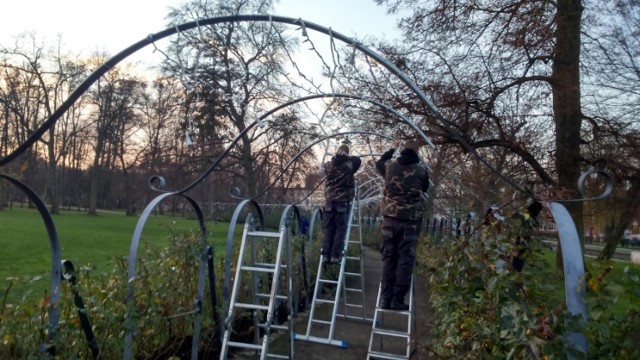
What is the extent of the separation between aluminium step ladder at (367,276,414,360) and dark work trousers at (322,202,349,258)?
101cm

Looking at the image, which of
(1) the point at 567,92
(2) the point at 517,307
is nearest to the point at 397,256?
(2) the point at 517,307

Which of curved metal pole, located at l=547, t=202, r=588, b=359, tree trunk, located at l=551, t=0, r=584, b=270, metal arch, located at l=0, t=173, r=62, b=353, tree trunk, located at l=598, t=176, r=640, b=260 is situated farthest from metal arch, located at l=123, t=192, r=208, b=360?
tree trunk, located at l=598, t=176, r=640, b=260

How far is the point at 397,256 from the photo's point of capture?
6.04 meters

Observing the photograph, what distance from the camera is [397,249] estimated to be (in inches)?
236

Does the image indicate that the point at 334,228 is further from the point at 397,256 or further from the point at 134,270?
the point at 134,270

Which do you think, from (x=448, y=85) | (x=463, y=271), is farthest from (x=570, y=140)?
(x=463, y=271)

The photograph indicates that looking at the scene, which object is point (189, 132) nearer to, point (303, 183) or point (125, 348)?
point (125, 348)

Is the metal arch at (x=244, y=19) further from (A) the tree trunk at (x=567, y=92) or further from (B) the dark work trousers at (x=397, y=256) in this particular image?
(A) the tree trunk at (x=567, y=92)

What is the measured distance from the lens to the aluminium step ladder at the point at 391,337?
5.82m

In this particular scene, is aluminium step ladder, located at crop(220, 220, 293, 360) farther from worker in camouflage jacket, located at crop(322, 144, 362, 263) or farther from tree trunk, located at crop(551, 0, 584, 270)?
tree trunk, located at crop(551, 0, 584, 270)

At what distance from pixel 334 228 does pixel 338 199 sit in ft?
1.41

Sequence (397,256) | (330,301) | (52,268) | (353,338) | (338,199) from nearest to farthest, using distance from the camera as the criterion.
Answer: (52,268) → (397,256) → (330,301) → (353,338) → (338,199)

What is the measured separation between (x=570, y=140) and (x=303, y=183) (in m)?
10.5

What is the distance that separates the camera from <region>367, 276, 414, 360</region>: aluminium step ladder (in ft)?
19.1
